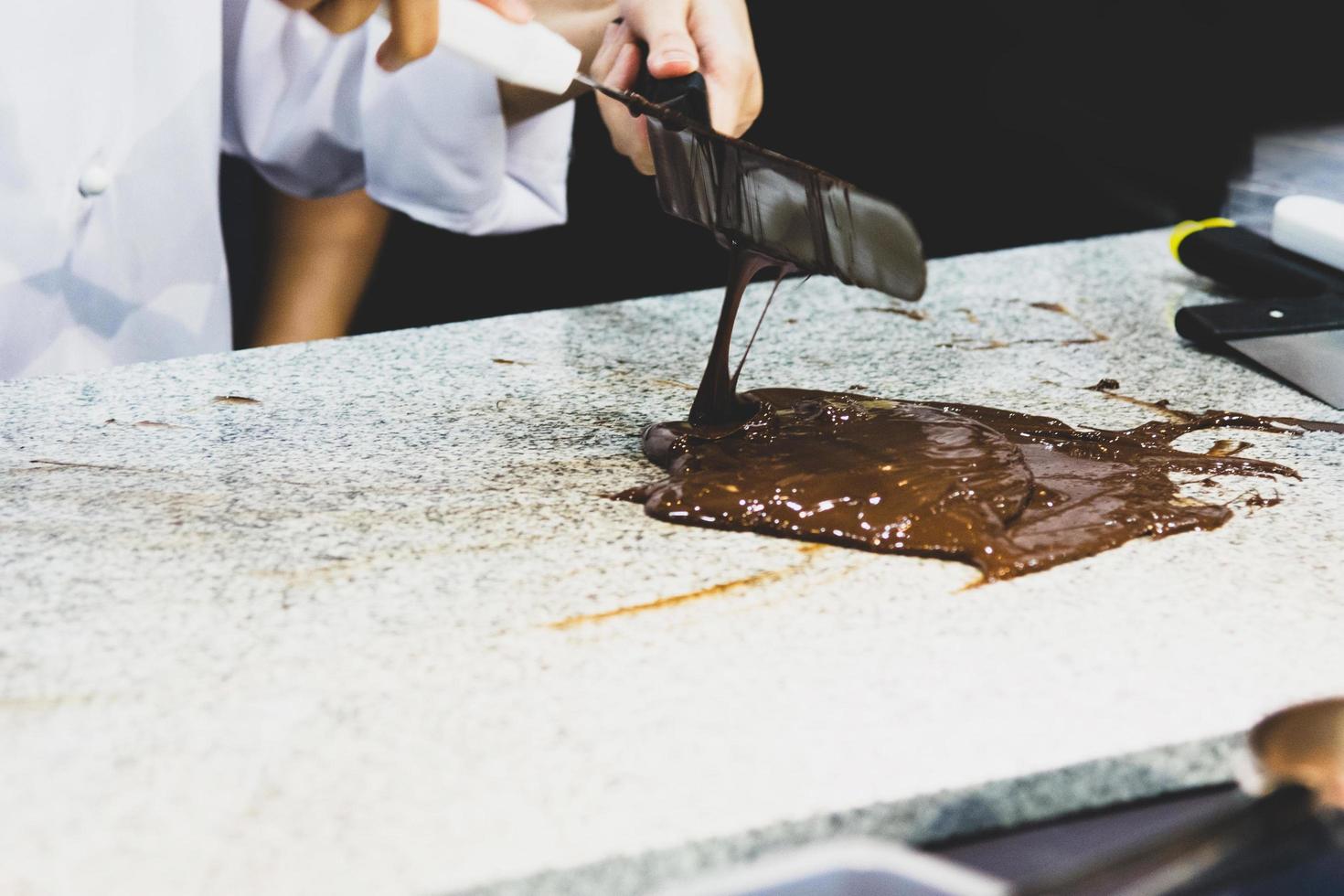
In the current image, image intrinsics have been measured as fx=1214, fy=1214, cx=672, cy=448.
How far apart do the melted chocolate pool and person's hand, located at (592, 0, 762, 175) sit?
0.99 feet

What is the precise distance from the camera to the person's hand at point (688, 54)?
140 centimetres

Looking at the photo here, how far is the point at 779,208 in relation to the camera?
1.17m

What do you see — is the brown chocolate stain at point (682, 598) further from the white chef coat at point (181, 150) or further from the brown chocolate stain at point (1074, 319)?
the white chef coat at point (181, 150)

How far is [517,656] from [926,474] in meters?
0.44

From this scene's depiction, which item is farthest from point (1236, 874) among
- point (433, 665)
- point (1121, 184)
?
point (1121, 184)

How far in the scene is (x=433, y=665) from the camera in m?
0.87

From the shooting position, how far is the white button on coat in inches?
66.7

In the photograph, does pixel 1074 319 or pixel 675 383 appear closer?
pixel 675 383

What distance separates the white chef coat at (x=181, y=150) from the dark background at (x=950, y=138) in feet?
1.33

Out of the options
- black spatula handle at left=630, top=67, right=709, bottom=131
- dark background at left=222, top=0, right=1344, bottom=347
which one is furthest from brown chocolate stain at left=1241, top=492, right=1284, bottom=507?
dark background at left=222, top=0, right=1344, bottom=347

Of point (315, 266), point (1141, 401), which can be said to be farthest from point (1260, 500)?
point (315, 266)

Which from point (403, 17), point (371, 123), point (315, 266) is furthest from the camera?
point (315, 266)

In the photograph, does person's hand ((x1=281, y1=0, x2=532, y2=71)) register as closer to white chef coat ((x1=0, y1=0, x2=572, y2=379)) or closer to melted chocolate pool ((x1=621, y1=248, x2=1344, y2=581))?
melted chocolate pool ((x1=621, y1=248, x2=1344, y2=581))

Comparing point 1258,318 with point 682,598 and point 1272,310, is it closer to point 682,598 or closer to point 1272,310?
point 1272,310
